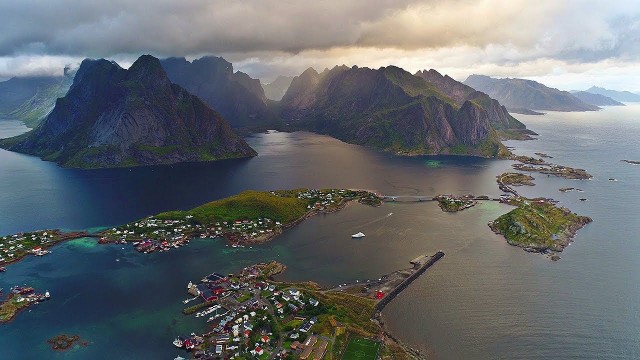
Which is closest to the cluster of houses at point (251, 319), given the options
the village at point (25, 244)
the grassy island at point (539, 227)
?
the village at point (25, 244)

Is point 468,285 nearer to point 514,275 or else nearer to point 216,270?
point 514,275

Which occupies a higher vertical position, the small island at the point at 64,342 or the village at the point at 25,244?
the village at the point at 25,244

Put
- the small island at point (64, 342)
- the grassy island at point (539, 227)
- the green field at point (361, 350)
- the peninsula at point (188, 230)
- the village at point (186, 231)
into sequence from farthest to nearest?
the village at point (186, 231) → the grassy island at point (539, 227) → the peninsula at point (188, 230) → the small island at point (64, 342) → the green field at point (361, 350)

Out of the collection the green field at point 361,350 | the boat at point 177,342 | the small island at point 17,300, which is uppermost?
the small island at point 17,300

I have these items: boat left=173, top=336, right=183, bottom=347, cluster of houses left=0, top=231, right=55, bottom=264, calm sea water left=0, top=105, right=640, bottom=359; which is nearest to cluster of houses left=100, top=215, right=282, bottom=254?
calm sea water left=0, top=105, right=640, bottom=359

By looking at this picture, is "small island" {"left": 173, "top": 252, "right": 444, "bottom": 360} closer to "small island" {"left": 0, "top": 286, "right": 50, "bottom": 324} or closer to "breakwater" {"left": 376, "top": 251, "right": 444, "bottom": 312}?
"breakwater" {"left": 376, "top": 251, "right": 444, "bottom": 312}

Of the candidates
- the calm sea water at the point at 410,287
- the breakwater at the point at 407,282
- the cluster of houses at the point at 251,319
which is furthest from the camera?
the breakwater at the point at 407,282

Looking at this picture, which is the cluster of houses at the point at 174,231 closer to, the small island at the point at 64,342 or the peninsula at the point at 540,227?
the small island at the point at 64,342

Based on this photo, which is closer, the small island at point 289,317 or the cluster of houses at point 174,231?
the small island at point 289,317
